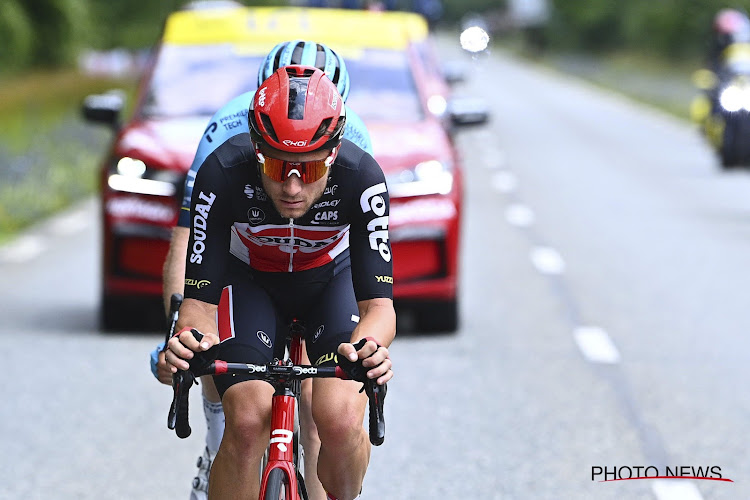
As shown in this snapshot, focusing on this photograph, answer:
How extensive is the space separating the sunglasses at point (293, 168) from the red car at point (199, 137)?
4.50 metres

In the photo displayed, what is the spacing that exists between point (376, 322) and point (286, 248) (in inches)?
18.1

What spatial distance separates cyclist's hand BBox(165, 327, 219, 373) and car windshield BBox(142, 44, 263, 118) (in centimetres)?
533

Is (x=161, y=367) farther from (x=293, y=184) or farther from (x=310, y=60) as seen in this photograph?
(x=310, y=60)

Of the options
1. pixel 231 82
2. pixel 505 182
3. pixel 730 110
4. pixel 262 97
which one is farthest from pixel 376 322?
pixel 730 110

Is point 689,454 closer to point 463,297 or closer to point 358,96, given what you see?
point 358,96

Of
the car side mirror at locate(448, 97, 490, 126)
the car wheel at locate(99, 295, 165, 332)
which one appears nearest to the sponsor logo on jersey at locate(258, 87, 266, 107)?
the car wheel at locate(99, 295, 165, 332)

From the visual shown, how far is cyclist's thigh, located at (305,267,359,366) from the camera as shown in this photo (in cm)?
464

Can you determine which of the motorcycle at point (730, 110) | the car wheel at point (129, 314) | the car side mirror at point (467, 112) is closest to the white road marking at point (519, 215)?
the motorcycle at point (730, 110)

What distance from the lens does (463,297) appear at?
36.2 ft

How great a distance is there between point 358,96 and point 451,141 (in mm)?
611

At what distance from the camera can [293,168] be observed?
419 cm

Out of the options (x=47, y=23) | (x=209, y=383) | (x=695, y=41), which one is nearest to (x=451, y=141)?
(x=209, y=383)

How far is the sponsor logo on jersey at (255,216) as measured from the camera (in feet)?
14.7

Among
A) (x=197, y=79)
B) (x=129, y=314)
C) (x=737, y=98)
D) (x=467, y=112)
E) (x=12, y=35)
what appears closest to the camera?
(x=129, y=314)
